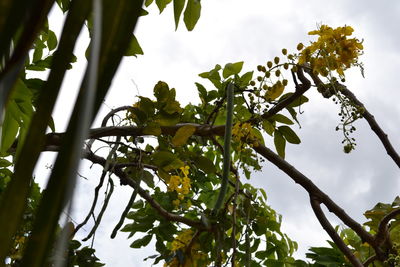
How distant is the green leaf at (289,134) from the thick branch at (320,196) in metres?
0.07

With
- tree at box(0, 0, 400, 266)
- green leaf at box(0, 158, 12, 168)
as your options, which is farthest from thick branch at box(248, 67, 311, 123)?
green leaf at box(0, 158, 12, 168)

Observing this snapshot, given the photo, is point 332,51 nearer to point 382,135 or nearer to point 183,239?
point 382,135

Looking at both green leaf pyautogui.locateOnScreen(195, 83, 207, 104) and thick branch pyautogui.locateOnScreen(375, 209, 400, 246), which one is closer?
thick branch pyautogui.locateOnScreen(375, 209, 400, 246)

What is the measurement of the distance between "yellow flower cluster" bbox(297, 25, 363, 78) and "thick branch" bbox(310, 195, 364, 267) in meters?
0.35

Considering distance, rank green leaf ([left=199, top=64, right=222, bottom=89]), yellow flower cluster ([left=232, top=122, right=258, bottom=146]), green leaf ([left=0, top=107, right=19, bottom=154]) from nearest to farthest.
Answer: green leaf ([left=0, top=107, right=19, bottom=154]), yellow flower cluster ([left=232, top=122, right=258, bottom=146]), green leaf ([left=199, top=64, right=222, bottom=89])

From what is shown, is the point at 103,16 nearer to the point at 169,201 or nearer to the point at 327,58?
the point at 327,58

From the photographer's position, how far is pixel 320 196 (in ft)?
4.74

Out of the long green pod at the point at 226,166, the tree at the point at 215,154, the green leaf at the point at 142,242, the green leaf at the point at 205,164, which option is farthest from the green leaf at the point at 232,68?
the long green pod at the point at 226,166

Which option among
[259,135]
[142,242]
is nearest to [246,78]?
[259,135]

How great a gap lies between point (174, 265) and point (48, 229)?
4.69 ft

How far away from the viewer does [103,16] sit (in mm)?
192

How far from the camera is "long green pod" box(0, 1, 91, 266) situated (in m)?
0.19

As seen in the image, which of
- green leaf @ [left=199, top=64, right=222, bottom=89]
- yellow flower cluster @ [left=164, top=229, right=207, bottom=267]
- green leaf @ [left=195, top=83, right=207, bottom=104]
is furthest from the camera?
green leaf @ [left=195, top=83, right=207, bottom=104]

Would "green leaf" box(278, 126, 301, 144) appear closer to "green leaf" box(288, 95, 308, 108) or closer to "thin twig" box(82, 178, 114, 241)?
"green leaf" box(288, 95, 308, 108)
